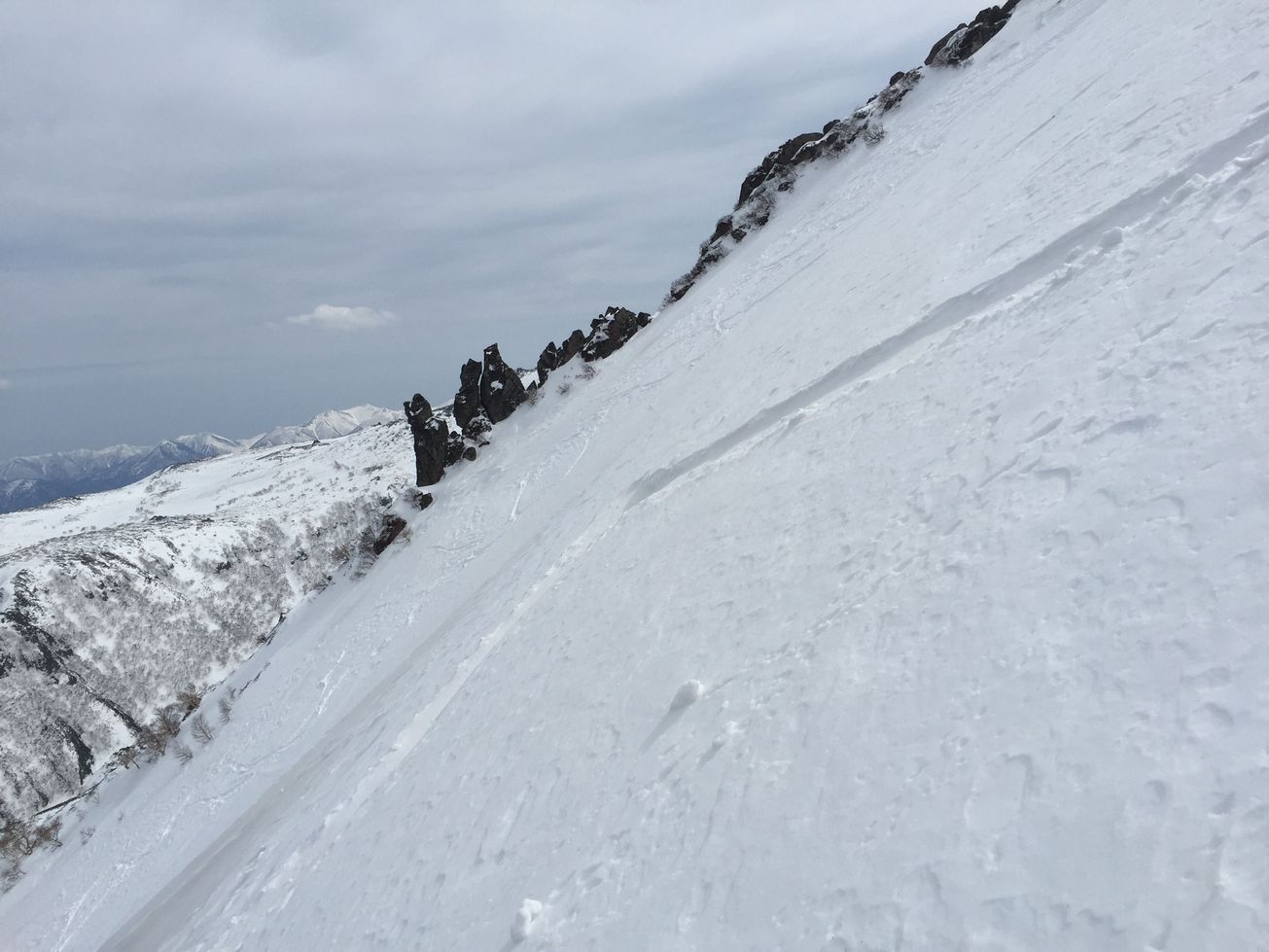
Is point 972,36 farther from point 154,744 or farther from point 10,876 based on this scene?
point 10,876

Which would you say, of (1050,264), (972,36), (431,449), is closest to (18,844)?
(431,449)

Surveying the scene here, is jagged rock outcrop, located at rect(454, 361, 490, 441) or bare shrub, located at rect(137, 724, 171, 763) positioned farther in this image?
jagged rock outcrop, located at rect(454, 361, 490, 441)

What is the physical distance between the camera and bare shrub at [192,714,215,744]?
24419 mm

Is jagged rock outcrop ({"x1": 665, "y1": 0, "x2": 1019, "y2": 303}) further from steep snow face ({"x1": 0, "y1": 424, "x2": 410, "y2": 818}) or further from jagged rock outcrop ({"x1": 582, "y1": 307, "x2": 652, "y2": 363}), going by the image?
steep snow face ({"x1": 0, "y1": 424, "x2": 410, "y2": 818})

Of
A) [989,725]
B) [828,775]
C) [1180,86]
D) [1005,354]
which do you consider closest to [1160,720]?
[989,725]

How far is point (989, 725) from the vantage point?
161 inches

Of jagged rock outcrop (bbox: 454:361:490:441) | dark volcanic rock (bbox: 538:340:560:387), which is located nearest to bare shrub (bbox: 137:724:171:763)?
jagged rock outcrop (bbox: 454:361:490:441)

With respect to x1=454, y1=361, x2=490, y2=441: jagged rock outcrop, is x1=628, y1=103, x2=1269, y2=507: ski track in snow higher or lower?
lower

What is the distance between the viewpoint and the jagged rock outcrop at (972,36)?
3106 cm

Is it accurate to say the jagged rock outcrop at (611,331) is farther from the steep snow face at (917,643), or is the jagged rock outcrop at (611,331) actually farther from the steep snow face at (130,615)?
the steep snow face at (130,615)

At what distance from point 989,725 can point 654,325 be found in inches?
1232

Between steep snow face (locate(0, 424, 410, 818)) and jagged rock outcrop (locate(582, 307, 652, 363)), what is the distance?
1017 inches

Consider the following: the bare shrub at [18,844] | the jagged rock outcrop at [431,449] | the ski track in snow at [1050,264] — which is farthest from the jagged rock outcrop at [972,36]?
the bare shrub at [18,844]

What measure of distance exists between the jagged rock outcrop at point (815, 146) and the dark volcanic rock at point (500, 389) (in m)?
10.6
